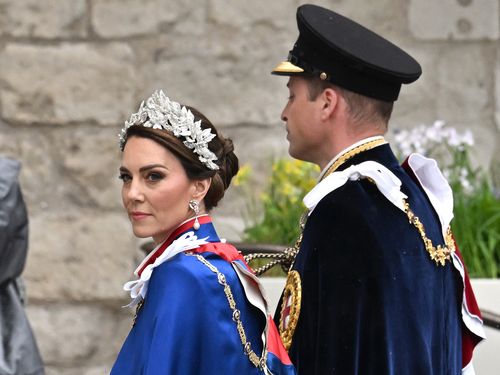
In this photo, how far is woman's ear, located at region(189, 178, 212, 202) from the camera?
2.88 meters

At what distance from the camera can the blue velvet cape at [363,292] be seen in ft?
10.0

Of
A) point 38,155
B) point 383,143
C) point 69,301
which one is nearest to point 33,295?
point 69,301

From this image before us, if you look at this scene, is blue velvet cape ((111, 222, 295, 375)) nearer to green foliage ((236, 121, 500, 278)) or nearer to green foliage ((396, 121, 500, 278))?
green foliage ((236, 121, 500, 278))

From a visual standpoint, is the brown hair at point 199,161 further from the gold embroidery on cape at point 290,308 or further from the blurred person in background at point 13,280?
the blurred person in background at point 13,280

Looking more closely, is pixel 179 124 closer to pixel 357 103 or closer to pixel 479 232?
pixel 357 103

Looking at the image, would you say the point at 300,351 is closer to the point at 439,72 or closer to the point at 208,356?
the point at 208,356

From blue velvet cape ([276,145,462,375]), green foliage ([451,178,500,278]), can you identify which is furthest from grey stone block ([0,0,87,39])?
blue velvet cape ([276,145,462,375])

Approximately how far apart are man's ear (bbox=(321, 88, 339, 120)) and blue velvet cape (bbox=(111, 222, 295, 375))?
0.65 meters

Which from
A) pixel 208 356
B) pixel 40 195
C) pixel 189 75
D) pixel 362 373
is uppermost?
pixel 208 356

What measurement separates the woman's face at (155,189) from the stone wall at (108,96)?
2808 mm

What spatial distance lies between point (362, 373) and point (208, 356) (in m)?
0.52

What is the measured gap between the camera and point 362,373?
10.1ft

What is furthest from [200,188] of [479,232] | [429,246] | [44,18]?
[44,18]

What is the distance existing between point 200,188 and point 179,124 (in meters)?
0.15
